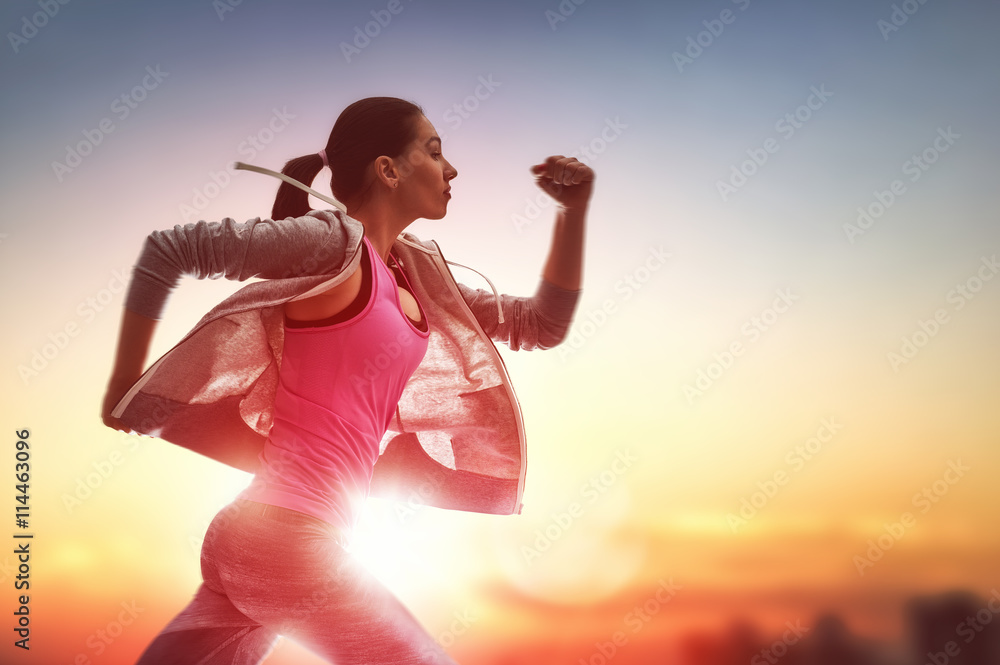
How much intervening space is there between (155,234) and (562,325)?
77 cm

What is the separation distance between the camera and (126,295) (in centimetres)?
88

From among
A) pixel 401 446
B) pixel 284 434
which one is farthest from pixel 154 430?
pixel 401 446

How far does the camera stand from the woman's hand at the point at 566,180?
118 cm

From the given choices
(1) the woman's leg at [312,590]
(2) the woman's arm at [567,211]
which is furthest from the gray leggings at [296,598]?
(2) the woman's arm at [567,211]

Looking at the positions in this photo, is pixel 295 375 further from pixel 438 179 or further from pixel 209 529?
pixel 438 179

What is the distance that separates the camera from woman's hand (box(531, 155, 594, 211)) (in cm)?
118

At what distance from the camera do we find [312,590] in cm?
84

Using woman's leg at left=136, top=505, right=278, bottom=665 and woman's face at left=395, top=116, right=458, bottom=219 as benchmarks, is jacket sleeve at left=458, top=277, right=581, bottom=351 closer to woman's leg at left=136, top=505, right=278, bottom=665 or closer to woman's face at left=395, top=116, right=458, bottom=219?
woman's face at left=395, top=116, right=458, bottom=219

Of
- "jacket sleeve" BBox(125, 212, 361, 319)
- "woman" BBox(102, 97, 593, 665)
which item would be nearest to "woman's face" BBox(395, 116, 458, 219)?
"woman" BBox(102, 97, 593, 665)

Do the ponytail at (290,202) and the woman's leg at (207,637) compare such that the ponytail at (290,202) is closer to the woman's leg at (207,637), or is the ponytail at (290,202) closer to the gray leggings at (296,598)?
the gray leggings at (296,598)

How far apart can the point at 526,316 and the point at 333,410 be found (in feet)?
1.75

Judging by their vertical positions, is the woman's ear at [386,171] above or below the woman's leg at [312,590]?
above

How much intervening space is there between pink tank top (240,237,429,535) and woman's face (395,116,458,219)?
0.17 meters

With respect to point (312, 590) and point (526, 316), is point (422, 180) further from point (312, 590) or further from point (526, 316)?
point (312, 590)
